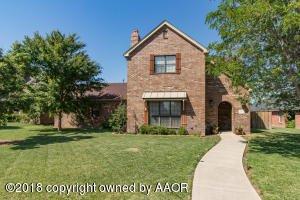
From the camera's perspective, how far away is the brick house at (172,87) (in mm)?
22047

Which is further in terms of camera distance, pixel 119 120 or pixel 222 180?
pixel 119 120

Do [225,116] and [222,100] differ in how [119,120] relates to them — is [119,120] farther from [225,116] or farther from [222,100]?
[225,116]

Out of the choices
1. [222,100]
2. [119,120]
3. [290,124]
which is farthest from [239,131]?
[290,124]

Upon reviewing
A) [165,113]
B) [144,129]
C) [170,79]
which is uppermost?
[170,79]

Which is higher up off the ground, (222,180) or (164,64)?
(164,64)

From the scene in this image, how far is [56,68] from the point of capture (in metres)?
24.6

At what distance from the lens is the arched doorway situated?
85.6 feet

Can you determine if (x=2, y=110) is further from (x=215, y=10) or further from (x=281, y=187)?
(x=281, y=187)

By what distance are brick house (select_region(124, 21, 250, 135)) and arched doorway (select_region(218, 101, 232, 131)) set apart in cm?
235

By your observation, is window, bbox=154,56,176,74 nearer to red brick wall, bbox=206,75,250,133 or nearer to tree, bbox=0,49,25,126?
red brick wall, bbox=206,75,250,133

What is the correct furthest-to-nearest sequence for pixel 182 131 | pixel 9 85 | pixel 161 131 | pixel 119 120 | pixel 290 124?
1. pixel 290 124
2. pixel 119 120
3. pixel 161 131
4. pixel 182 131
5. pixel 9 85

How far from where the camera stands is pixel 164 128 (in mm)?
22000

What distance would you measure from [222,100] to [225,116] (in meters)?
2.99

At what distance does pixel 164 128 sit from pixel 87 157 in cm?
1108
